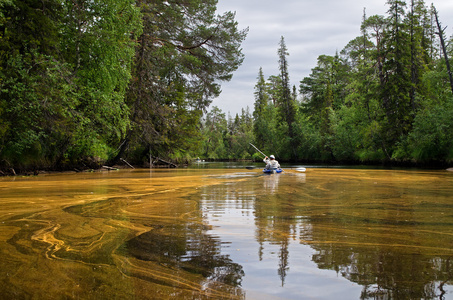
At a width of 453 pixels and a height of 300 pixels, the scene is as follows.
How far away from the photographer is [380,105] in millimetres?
31062

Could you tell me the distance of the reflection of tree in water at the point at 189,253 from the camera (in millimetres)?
2576

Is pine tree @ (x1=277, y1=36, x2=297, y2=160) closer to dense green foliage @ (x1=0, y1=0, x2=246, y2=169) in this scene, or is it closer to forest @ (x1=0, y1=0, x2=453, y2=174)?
forest @ (x1=0, y1=0, x2=453, y2=174)

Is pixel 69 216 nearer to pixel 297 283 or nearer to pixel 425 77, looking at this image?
pixel 297 283

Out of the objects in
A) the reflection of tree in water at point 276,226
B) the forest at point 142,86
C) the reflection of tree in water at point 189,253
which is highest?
the forest at point 142,86

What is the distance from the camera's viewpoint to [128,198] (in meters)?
7.31

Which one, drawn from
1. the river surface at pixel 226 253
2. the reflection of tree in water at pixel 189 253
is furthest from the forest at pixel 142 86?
the reflection of tree in water at pixel 189 253

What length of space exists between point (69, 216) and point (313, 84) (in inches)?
2193

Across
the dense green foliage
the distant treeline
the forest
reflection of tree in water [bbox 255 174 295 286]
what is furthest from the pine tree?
reflection of tree in water [bbox 255 174 295 286]

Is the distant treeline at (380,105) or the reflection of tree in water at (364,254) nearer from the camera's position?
the reflection of tree in water at (364,254)

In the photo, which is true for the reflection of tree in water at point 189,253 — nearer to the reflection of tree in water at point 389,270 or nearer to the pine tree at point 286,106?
the reflection of tree in water at point 389,270

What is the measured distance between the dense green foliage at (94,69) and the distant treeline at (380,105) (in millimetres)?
7966

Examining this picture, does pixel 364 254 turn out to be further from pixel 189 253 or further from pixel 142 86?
pixel 142 86

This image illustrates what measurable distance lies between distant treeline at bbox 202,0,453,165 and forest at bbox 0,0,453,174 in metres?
0.15

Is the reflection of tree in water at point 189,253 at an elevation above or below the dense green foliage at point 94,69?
below
